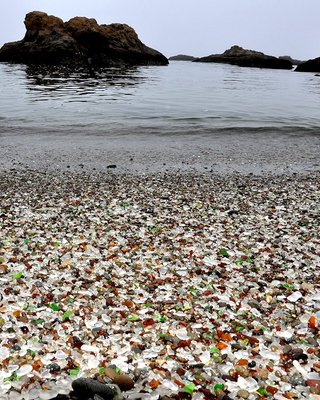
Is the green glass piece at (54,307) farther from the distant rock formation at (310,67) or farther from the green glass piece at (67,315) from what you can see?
the distant rock formation at (310,67)

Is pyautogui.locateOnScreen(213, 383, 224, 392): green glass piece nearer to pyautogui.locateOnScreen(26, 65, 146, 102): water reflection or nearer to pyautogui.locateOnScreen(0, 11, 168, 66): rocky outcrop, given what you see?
pyautogui.locateOnScreen(26, 65, 146, 102): water reflection

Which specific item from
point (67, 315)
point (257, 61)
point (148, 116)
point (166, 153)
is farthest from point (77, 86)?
point (257, 61)

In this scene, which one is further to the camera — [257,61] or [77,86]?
[257,61]

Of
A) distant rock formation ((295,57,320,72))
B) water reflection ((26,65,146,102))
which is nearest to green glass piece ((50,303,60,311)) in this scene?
water reflection ((26,65,146,102))

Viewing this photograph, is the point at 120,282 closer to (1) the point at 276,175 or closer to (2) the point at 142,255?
(2) the point at 142,255

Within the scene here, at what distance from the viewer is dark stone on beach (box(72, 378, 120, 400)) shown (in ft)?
10.3

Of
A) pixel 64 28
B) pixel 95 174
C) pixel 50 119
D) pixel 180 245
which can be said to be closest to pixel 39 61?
pixel 64 28

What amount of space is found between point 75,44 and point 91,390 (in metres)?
94.5

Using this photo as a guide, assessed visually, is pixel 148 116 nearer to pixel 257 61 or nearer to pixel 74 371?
pixel 74 371

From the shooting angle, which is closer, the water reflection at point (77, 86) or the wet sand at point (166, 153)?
the wet sand at point (166, 153)

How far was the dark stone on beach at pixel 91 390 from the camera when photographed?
313 cm

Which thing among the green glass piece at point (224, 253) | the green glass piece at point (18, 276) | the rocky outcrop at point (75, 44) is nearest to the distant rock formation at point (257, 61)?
the rocky outcrop at point (75, 44)

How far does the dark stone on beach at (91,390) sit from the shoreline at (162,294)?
0.49ft

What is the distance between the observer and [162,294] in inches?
190
